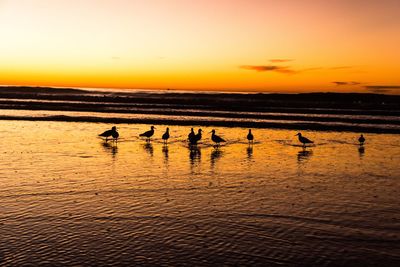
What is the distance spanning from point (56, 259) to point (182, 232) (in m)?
2.79

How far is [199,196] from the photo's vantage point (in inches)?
497

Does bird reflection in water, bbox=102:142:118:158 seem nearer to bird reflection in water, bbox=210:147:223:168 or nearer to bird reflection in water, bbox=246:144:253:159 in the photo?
bird reflection in water, bbox=210:147:223:168

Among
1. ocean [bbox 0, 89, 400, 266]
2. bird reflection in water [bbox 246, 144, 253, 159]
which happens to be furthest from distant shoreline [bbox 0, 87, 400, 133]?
ocean [bbox 0, 89, 400, 266]

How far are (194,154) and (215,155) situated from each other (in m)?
1.08

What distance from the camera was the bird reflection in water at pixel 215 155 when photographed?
62.4ft

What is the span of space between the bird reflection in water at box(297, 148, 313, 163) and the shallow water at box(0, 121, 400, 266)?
100mm

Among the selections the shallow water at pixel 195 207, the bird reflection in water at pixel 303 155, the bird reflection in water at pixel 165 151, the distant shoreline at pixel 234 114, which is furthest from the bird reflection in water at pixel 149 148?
the distant shoreline at pixel 234 114

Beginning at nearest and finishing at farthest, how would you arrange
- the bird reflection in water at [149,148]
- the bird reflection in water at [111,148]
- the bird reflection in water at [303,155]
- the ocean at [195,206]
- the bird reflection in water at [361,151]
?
the ocean at [195,206]
the bird reflection in water at [303,155]
the bird reflection in water at [111,148]
the bird reflection in water at [149,148]
the bird reflection in water at [361,151]

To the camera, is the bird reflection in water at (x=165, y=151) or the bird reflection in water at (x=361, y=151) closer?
the bird reflection in water at (x=165, y=151)

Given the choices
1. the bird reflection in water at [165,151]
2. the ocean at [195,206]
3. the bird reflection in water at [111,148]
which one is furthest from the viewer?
the bird reflection in water at [111,148]

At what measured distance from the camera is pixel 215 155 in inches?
817

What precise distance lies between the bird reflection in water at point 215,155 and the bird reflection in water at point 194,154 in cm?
65

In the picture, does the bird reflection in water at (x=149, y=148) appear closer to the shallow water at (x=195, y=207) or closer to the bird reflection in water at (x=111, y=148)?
the shallow water at (x=195, y=207)

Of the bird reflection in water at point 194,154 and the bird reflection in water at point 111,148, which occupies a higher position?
the bird reflection in water at point 111,148
